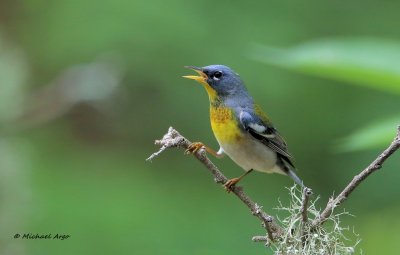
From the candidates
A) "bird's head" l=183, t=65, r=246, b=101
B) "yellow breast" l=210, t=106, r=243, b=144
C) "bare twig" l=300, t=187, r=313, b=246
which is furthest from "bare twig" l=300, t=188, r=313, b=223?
"bird's head" l=183, t=65, r=246, b=101

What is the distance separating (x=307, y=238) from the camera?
6.37 ft

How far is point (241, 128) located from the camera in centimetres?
356

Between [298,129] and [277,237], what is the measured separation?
3436mm

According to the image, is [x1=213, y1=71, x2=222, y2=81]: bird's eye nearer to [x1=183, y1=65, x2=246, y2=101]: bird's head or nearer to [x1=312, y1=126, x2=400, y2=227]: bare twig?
[x1=183, y1=65, x2=246, y2=101]: bird's head

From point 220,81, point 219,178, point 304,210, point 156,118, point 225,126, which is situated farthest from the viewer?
point 156,118

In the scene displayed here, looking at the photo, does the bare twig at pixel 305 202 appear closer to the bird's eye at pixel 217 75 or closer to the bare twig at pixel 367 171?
the bare twig at pixel 367 171

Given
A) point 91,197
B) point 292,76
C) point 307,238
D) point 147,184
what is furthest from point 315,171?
point 307,238

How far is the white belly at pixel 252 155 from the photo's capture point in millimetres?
3348

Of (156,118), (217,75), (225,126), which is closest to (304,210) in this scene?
(225,126)

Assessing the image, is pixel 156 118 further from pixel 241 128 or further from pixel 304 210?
pixel 304 210

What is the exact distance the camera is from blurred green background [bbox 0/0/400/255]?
4.02 meters

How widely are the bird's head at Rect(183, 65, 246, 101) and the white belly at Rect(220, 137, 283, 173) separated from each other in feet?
1.00

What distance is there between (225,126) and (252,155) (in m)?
0.22

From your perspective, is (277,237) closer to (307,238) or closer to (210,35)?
(307,238)
